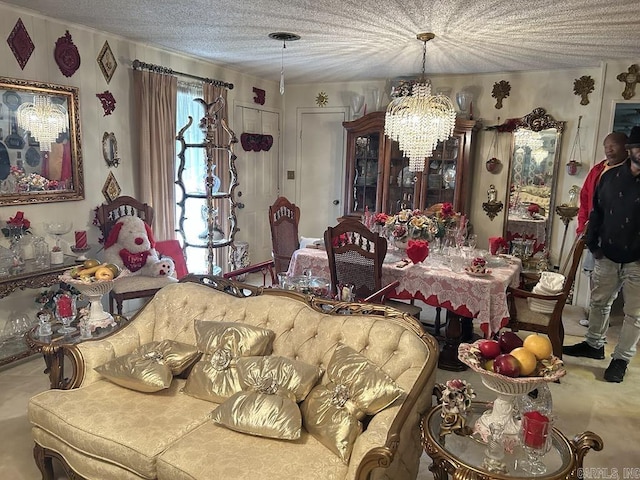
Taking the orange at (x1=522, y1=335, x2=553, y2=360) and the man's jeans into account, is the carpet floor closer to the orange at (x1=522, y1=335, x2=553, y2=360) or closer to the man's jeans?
the man's jeans

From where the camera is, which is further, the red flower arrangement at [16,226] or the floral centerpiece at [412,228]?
the floral centerpiece at [412,228]

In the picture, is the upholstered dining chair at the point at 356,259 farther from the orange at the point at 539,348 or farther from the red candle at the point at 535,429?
the red candle at the point at 535,429

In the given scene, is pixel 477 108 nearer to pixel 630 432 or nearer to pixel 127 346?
pixel 630 432

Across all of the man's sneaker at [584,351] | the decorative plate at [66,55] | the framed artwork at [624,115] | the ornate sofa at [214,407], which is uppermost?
the decorative plate at [66,55]

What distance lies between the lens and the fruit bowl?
1596 millimetres

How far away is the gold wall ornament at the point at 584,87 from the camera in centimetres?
481

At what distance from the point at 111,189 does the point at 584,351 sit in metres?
4.14

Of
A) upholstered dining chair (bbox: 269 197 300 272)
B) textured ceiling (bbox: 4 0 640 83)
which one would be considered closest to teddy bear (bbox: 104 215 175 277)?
upholstered dining chair (bbox: 269 197 300 272)

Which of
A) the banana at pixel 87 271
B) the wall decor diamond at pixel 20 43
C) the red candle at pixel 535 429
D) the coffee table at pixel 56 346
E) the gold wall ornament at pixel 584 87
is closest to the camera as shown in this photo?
the red candle at pixel 535 429

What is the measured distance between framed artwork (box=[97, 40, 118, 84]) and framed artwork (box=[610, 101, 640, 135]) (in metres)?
4.58

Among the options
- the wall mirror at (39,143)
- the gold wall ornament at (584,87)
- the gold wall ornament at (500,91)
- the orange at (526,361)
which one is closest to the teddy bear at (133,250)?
the wall mirror at (39,143)

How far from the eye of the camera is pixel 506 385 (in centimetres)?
163

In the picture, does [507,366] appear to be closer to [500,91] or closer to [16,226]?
[16,226]

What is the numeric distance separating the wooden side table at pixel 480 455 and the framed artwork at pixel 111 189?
3.41 m
